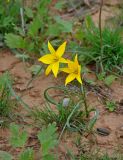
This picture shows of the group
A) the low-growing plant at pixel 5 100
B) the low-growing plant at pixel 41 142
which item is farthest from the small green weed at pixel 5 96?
the low-growing plant at pixel 41 142

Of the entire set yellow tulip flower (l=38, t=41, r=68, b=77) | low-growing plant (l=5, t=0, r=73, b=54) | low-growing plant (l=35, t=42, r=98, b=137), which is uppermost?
low-growing plant (l=5, t=0, r=73, b=54)

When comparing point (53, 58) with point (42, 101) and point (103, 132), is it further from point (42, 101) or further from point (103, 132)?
point (103, 132)

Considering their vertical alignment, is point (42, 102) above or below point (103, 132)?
above

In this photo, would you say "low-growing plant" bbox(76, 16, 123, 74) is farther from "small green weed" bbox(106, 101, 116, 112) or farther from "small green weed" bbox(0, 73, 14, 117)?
"small green weed" bbox(0, 73, 14, 117)

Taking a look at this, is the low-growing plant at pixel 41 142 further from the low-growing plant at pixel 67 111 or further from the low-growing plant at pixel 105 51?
the low-growing plant at pixel 105 51

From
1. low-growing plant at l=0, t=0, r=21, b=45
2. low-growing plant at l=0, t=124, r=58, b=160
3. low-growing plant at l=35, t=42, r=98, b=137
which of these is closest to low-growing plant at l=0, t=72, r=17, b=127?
low-growing plant at l=35, t=42, r=98, b=137

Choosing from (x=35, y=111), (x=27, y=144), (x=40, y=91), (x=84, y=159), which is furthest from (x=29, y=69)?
(x=84, y=159)

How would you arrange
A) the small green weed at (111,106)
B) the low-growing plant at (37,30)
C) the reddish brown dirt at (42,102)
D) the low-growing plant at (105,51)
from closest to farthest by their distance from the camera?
the reddish brown dirt at (42,102), the small green weed at (111,106), the low-growing plant at (105,51), the low-growing plant at (37,30)

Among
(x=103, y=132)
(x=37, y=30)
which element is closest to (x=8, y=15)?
(x=37, y=30)

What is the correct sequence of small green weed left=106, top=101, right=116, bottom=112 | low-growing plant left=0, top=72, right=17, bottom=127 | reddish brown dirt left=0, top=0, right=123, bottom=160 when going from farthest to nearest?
Result: small green weed left=106, top=101, right=116, bottom=112, low-growing plant left=0, top=72, right=17, bottom=127, reddish brown dirt left=0, top=0, right=123, bottom=160
